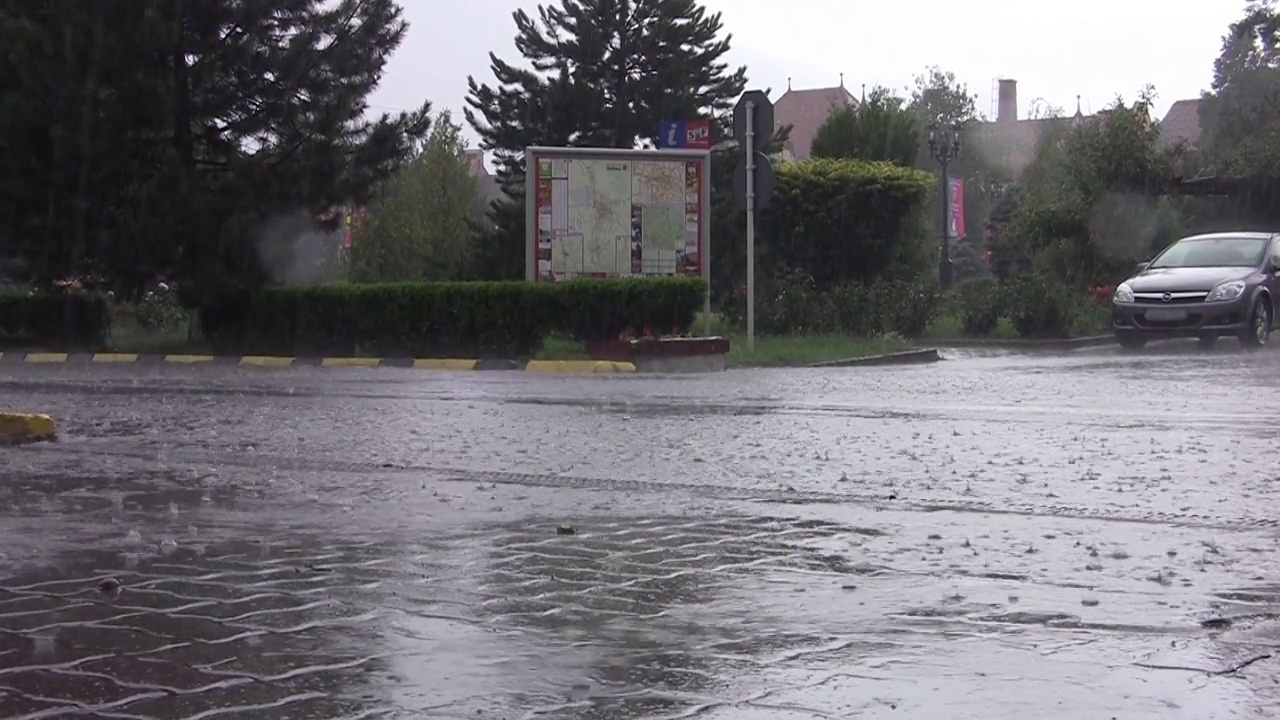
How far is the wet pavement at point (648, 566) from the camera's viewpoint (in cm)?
438

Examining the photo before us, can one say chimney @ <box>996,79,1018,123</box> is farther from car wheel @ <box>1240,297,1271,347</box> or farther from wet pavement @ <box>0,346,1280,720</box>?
wet pavement @ <box>0,346,1280,720</box>

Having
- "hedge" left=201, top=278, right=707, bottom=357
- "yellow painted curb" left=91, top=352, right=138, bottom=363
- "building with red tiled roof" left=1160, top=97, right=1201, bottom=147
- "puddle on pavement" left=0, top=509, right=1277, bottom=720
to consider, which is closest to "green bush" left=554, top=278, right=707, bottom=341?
"hedge" left=201, top=278, right=707, bottom=357

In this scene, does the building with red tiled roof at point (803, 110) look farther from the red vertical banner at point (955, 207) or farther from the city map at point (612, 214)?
the city map at point (612, 214)

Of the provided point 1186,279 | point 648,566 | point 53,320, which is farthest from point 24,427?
point 53,320

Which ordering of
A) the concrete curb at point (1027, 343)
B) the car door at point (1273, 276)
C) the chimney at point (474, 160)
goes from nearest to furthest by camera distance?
the car door at point (1273, 276)
the concrete curb at point (1027, 343)
the chimney at point (474, 160)

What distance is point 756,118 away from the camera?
75.3 feet

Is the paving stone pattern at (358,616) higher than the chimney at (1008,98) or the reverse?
the reverse

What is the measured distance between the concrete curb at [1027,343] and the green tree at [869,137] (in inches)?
604

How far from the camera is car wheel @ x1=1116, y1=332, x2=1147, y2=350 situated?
23078 millimetres

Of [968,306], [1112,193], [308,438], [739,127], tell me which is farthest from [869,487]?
[1112,193]

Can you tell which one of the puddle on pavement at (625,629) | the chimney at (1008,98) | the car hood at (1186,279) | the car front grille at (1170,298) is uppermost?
the chimney at (1008,98)

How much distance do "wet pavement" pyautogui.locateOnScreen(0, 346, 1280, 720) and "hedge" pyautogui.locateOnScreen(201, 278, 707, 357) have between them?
864 cm

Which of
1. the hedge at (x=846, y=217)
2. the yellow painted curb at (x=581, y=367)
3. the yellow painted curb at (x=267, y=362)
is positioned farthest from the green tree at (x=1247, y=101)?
the yellow painted curb at (x=267, y=362)

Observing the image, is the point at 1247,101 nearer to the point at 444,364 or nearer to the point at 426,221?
the point at 426,221
